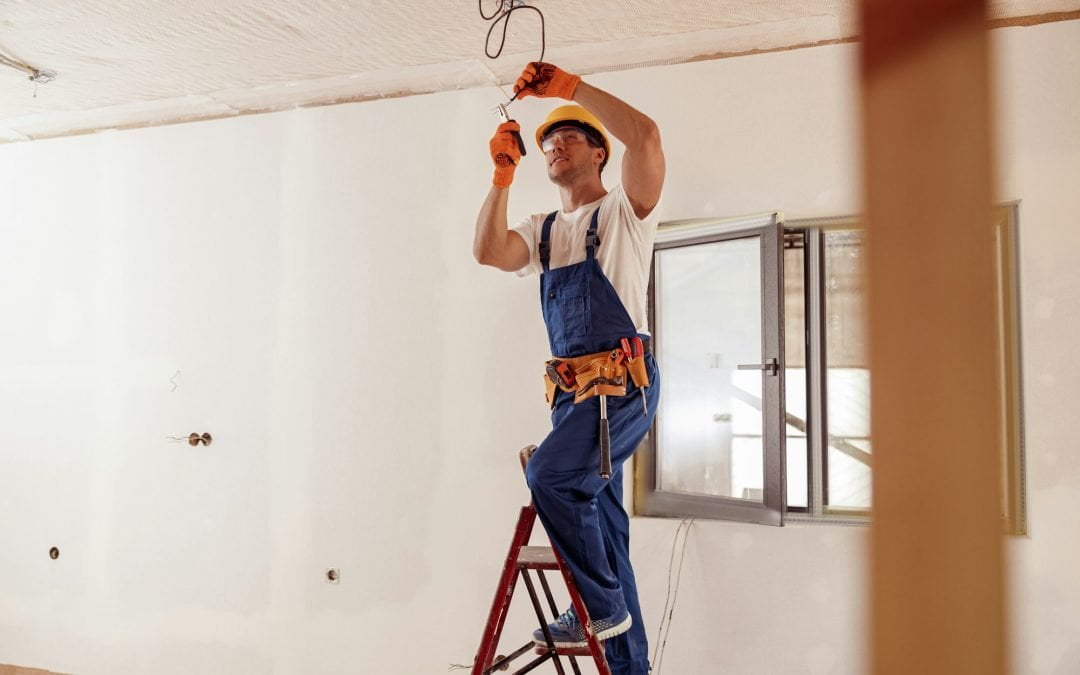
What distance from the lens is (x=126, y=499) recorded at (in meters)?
3.49

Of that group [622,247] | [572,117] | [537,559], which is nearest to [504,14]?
[572,117]

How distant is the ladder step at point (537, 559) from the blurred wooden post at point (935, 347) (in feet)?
5.41

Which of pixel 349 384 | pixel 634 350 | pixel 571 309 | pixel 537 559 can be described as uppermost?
pixel 571 309

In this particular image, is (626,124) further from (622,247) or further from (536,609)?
(536,609)

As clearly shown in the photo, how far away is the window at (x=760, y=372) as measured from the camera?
259 centimetres

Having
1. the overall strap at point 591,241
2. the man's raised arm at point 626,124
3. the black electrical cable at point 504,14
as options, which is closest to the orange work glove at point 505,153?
the man's raised arm at point 626,124

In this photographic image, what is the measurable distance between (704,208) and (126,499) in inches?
110

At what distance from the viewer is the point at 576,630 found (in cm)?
180

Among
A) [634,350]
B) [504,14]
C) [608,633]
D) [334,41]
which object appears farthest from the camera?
[334,41]

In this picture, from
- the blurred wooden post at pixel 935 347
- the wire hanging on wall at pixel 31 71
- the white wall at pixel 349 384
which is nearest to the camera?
the blurred wooden post at pixel 935 347

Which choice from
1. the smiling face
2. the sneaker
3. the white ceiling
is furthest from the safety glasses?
the sneaker

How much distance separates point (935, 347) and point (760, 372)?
247cm

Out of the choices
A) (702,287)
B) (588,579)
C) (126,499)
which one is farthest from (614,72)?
(126,499)

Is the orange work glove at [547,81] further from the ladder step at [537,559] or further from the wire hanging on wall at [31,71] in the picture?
the wire hanging on wall at [31,71]
